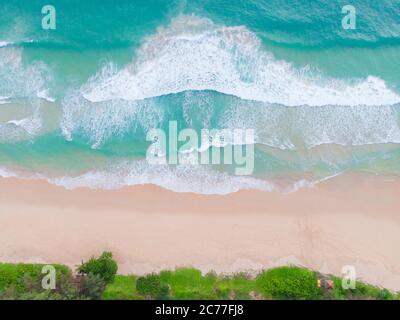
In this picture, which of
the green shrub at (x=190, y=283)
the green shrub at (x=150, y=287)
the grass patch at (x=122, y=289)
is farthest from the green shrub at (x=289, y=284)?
the grass patch at (x=122, y=289)

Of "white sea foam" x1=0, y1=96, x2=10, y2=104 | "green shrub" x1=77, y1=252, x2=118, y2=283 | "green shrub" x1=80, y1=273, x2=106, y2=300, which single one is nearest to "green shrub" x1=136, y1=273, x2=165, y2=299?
"green shrub" x1=77, y1=252, x2=118, y2=283

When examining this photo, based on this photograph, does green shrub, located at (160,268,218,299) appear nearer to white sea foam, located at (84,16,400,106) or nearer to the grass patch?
the grass patch

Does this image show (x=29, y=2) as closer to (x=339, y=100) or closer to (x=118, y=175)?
(x=118, y=175)

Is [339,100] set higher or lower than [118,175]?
higher

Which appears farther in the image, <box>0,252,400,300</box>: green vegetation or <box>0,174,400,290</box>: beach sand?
<box>0,174,400,290</box>: beach sand

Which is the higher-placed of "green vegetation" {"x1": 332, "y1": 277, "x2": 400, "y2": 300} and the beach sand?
the beach sand

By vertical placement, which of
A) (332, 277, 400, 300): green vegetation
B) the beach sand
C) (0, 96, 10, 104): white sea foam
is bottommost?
(332, 277, 400, 300): green vegetation
